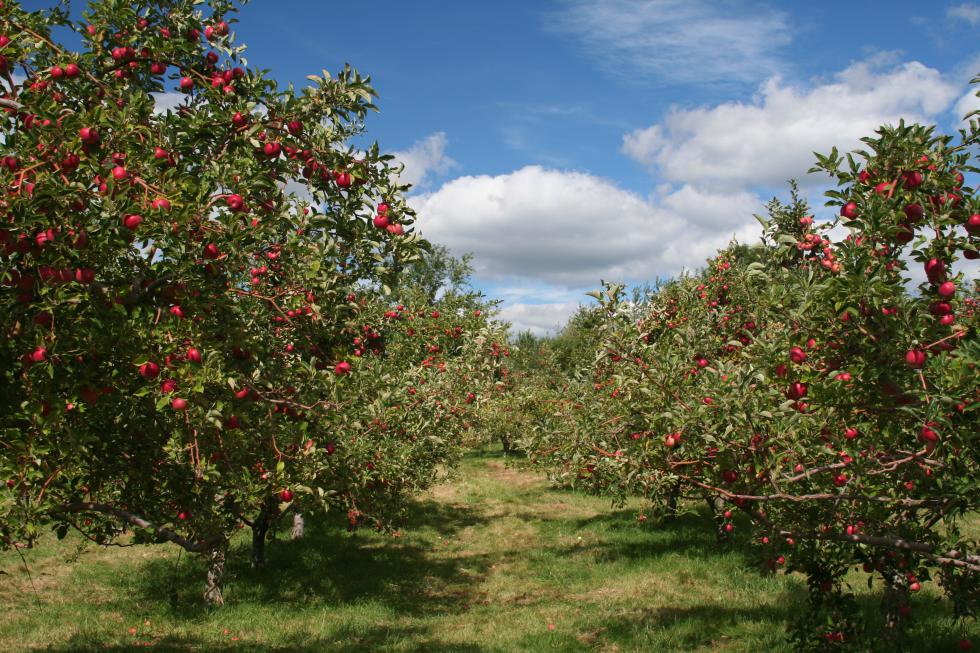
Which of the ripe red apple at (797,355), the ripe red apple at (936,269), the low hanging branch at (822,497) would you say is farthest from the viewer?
the ripe red apple at (797,355)

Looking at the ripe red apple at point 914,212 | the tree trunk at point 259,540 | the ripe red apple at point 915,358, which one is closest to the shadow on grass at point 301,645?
the tree trunk at point 259,540

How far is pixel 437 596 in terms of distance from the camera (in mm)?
12250

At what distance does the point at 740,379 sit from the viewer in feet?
15.3

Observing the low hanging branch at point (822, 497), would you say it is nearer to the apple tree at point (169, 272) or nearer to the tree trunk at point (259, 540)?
the apple tree at point (169, 272)

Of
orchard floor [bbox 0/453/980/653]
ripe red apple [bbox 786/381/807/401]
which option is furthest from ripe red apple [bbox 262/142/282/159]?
ripe red apple [bbox 786/381/807/401]

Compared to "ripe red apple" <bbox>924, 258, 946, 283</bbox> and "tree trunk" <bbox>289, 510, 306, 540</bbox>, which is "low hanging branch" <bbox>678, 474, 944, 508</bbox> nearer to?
"ripe red apple" <bbox>924, 258, 946, 283</bbox>

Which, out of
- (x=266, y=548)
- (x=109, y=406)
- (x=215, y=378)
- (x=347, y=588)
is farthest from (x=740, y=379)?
(x=266, y=548)

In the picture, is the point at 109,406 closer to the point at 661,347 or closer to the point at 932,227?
the point at 661,347

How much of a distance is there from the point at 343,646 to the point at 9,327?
23.3 feet

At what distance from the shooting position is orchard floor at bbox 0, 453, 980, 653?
9.17 m

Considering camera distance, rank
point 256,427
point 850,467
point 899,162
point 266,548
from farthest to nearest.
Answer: point 266,548 → point 256,427 → point 850,467 → point 899,162

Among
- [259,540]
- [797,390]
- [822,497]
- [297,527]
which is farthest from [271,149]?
[297,527]

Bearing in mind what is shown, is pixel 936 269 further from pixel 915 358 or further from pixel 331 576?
pixel 331 576

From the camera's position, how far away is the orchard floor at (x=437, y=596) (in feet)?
30.1
